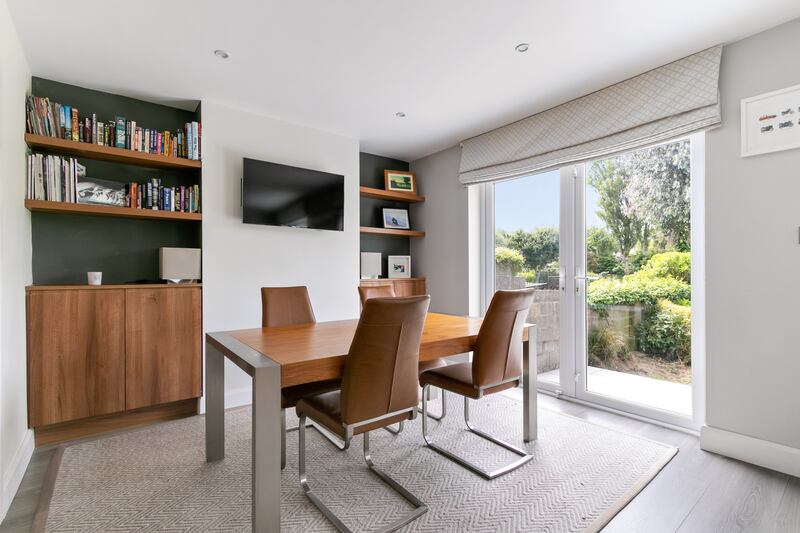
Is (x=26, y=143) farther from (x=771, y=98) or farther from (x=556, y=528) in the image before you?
(x=771, y=98)

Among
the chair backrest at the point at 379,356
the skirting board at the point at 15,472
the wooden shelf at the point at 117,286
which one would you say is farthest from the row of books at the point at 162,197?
the chair backrest at the point at 379,356

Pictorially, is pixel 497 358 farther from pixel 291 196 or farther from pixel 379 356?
pixel 291 196

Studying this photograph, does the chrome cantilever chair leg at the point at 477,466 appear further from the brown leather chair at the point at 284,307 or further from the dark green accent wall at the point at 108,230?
the dark green accent wall at the point at 108,230

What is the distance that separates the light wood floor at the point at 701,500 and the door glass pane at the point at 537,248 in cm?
128

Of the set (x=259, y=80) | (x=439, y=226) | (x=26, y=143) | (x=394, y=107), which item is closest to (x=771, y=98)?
(x=394, y=107)

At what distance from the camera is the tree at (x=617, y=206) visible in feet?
9.87

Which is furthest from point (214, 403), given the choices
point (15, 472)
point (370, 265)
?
point (370, 265)

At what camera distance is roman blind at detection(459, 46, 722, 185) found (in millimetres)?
2418

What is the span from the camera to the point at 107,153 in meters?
2.77

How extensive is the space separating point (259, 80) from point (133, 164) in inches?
50.2

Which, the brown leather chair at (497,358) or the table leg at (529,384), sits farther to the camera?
the table leg at (529,384)

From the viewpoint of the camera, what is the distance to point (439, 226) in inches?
180

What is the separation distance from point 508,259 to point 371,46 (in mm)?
2488

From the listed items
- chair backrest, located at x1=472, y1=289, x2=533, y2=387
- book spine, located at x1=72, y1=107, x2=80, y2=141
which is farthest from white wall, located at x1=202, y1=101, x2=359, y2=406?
chair backrest, located at x1=472, y1=289, x2=533, y2=387
